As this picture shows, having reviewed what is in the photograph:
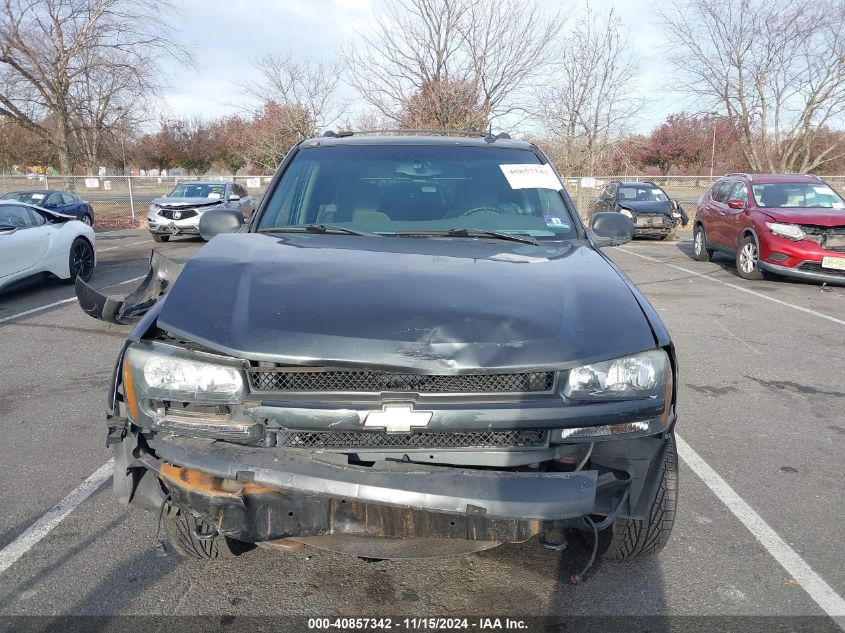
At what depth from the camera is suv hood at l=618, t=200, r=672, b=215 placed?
17438 mm

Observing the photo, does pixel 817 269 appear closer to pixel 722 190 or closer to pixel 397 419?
pixel 722 190

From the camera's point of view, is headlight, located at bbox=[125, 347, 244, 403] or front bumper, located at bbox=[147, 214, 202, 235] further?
front bumper, located at bbox=[147, 214, 202, 235]

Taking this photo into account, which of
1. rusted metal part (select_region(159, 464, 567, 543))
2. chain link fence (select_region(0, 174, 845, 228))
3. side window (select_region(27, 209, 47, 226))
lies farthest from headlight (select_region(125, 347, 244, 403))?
chain link fence (select_region(0, 174, 845, 228))

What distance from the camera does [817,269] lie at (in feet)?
32.9

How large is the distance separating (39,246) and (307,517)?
358 inches

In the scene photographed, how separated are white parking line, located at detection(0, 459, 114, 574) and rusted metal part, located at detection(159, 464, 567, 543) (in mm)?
1273

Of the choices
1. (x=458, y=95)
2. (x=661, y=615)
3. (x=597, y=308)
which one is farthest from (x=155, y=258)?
(x=458, y=95)

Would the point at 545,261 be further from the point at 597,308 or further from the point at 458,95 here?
the point at 458,95

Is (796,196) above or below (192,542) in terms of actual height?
above

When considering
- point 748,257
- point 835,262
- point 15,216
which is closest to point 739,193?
point 748,257

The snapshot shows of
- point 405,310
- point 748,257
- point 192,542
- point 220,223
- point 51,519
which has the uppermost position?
point 220,223

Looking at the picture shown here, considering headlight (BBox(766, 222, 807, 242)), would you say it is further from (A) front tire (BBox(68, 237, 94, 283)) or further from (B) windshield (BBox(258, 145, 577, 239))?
(A) front tire (BBox(68, 237, 94, 283))

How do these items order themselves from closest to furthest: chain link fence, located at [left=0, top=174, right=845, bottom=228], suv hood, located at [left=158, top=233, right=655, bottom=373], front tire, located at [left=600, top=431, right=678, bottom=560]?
suv hood, located at [left=158, top=233, right=655, bottom=373], front tire, located at [left=600, top=431, right=678, bottom=560], chain link fence, located at [left=0, top=174, right=845, bottom=228]

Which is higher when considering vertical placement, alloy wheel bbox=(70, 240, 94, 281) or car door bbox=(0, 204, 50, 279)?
car door bbox=(0, 204, 50, 279)
